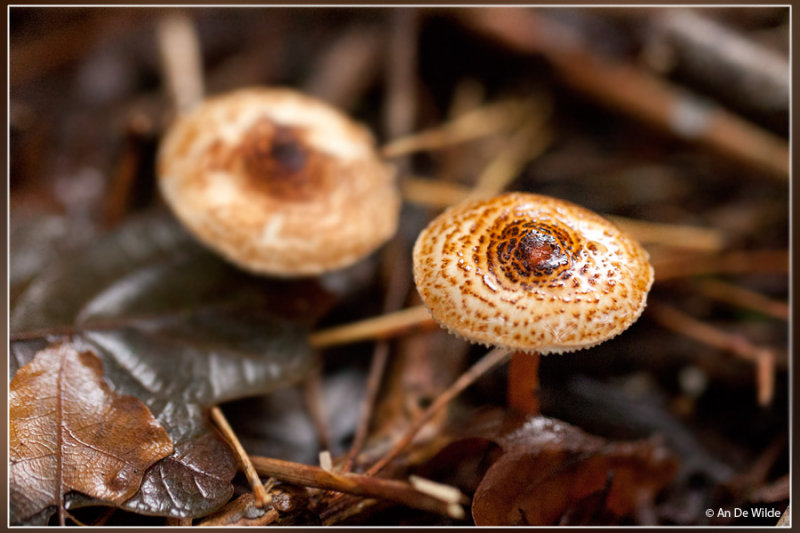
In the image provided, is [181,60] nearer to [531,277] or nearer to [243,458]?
[243,458]

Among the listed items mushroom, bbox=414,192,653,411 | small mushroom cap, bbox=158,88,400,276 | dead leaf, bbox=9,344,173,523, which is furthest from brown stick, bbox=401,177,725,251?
dead leaf, bbox=9,344,173,523

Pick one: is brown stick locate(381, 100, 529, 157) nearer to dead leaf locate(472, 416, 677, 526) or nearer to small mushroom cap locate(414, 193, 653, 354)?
small mushroom cap locate(414, 193, 653, 354)

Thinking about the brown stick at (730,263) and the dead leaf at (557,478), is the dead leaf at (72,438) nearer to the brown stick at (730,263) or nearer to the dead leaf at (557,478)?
the dead leaf at (557,478)

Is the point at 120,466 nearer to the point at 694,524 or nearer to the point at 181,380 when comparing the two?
the point at 181,380

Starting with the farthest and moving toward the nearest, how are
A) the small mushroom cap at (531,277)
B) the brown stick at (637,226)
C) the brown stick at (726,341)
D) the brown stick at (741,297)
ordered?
→ 1. the brown stick at (637,226)
2. the brown stick at (741,297)
3. the brown stick at (726,341)
4. the small mushroom cap at (531,277)

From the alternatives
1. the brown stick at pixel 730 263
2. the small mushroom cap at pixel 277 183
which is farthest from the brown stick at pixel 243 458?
the brown stick at pixel 730 263
